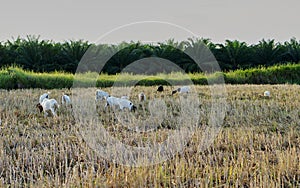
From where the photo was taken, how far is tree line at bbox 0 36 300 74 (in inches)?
950

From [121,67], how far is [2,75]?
9.42m

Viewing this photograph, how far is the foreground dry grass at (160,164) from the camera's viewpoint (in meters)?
3.68

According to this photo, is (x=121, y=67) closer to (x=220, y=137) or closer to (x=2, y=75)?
(x=2, y=75)

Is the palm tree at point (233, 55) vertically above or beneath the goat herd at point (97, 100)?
above

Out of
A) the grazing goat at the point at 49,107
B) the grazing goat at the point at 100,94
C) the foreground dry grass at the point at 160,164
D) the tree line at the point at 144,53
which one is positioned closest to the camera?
the foreground dry grass at the point at 160,164

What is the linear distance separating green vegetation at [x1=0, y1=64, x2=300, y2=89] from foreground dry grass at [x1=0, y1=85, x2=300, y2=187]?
9163 millimetres

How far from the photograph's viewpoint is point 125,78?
17.8 m

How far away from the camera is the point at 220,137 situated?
5.49 meters

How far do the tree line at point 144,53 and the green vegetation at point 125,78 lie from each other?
2950 millimetres

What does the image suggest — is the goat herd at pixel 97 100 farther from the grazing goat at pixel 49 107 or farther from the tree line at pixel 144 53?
the tree line at pixel 144 53

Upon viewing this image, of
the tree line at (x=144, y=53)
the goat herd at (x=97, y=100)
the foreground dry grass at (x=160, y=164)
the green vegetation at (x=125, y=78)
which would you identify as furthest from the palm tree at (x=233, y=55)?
the foreground dry grass at (x=160, y=164)

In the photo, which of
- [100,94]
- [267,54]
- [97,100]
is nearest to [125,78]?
[100,94]

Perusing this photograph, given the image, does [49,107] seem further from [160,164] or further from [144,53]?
[144,53]

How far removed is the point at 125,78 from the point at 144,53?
326 inches
